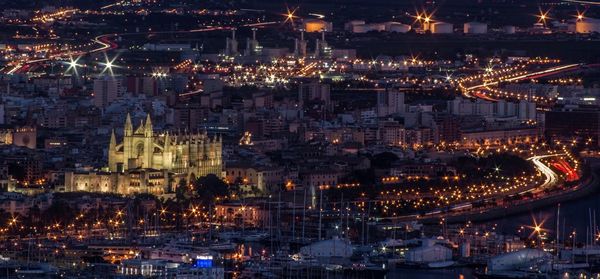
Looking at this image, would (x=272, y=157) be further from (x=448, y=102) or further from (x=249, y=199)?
(x=448, y=102)

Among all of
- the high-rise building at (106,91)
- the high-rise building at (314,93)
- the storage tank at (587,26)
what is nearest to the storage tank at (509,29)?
the storage tank at (587,26)

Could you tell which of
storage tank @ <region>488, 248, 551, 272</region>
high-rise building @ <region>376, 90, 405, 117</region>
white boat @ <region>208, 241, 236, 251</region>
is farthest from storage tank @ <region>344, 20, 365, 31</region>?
storage tank @ <region>488, 248, 551, 272</region>

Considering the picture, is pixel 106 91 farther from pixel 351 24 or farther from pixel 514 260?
pixel 514 260

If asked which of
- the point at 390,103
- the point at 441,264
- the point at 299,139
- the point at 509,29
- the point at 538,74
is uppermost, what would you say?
the point at 509,29

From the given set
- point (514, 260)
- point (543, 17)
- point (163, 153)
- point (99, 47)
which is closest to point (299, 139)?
point (163, 153)

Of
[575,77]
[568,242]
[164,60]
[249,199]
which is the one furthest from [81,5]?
[568,242]

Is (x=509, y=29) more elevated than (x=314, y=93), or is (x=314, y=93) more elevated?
(x=509, y=29)

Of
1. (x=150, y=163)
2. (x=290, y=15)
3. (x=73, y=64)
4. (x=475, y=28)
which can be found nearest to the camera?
(x=150, y=163)

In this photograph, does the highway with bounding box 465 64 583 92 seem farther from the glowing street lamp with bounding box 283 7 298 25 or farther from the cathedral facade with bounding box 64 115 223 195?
the cathedral facade with bounding box 64 115 223 195
